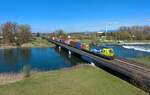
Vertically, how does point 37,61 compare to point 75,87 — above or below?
below

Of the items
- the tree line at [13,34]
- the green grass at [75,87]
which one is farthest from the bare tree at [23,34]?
the green grass at [75,87]

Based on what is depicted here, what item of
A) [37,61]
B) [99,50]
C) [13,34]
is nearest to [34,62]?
[37,61]

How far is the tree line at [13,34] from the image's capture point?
151125 millimetres

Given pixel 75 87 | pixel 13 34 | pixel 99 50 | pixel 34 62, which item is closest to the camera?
pixel 75 87

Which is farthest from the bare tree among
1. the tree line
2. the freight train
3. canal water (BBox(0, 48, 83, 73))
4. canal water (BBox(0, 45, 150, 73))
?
canal water (BBox(0, 48, 83, 73))

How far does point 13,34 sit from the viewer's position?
154 meters

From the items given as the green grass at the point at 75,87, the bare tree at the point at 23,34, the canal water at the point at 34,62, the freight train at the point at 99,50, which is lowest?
the canal water at the point at 34,62

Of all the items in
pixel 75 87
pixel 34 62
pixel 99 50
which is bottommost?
Result: pixel 34 62

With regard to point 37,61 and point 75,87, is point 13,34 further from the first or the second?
point 75,87

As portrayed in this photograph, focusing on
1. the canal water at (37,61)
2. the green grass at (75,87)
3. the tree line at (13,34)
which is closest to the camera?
the green grass at (75,87)

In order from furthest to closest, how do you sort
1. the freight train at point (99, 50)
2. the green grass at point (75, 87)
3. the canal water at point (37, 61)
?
the canal water at point (37, 61), the freight train at point (99, 50), the green grass at point (75, 87)

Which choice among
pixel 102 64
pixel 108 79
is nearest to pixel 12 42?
pixel 102 64

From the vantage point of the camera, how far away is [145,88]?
83.8ft

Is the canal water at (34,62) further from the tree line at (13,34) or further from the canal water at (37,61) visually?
the tree line at (13,34)
